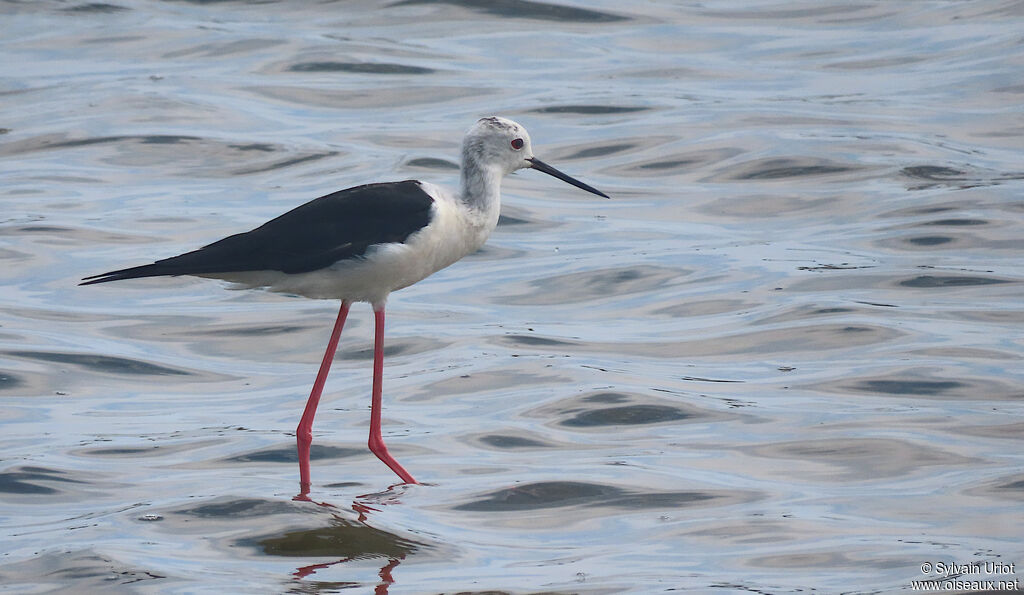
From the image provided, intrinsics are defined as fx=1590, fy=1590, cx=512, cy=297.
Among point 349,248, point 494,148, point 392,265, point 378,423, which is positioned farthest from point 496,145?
→ point 378,423

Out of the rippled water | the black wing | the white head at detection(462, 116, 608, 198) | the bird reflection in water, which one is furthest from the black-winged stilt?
the rippled water

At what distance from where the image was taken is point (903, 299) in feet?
38.1

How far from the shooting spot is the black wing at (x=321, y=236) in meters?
7.81

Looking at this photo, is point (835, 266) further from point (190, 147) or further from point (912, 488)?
point (190, 147)

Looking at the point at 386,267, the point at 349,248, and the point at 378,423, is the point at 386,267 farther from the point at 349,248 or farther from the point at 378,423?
the point at 378,423

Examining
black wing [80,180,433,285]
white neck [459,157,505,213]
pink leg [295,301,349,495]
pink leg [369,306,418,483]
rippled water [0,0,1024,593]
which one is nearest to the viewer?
rippled water [0,0,1024,593]

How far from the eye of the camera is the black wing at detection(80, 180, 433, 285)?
7.81 m

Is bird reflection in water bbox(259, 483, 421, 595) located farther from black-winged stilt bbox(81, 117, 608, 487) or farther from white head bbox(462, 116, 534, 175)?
white head bbox(462, 116, 534, 175)

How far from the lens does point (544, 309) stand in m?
12.1

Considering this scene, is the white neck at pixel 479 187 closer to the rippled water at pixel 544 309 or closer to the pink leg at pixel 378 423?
the pink leg at pixel 378 423

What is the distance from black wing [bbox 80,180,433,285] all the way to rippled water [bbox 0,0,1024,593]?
3.67ft

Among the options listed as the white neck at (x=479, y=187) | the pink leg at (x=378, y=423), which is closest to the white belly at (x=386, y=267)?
the white neck at (x=479, y=187)

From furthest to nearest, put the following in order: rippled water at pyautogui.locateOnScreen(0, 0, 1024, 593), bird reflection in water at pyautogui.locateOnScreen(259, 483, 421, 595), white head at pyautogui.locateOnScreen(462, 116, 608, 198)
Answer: white head at pyautogui.locateOnScreen(462, 116, 608, 198) < rippled water at pyautogui.locateOnScreen(0, 0, 1024, 593) < bird reflection in water at pyautogui.locateOnScreen(259, 483, 421, 595)

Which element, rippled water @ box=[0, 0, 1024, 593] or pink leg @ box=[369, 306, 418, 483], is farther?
pink leg @ box=[369, 306, 418, 483]
